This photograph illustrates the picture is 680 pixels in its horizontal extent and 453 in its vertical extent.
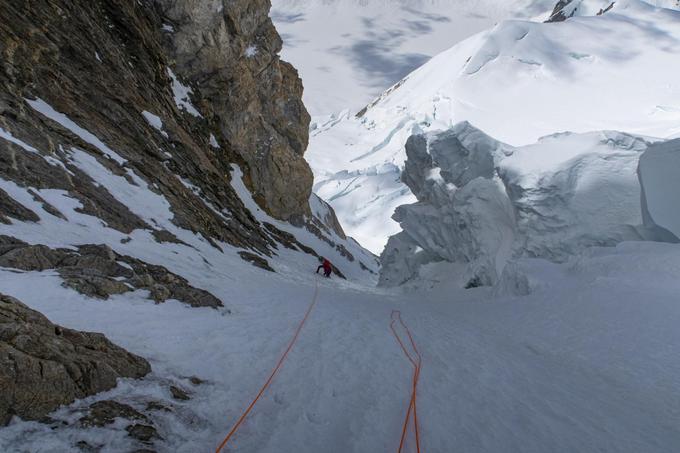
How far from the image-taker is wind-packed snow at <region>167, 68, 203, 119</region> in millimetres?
31728

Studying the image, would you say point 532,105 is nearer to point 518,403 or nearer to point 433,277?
point 433,277

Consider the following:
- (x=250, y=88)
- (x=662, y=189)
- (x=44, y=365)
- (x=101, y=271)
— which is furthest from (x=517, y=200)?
(x=250, y=88)

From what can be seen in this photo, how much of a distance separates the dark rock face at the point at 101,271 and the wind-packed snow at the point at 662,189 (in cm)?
1259

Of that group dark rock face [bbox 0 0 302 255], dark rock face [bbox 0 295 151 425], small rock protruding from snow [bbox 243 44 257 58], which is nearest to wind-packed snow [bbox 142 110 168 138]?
dark rock face [bbox 0 0 302 255]

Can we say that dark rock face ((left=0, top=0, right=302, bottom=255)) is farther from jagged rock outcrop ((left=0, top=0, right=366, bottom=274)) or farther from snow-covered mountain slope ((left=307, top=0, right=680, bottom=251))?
snow-covered mountain slope ((left=307, top=0, right=680, bottom=251))

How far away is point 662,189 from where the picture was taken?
42.6 feet

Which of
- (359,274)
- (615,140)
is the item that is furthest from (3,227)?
(359,274)

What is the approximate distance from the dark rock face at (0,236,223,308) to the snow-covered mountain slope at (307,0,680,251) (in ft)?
242

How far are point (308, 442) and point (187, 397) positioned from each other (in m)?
1.45

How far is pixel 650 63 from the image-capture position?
93250mm

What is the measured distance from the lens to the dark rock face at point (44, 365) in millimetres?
3422

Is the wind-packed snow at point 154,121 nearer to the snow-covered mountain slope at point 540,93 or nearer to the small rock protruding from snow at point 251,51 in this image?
the small rock protruding from snow at point 251,51

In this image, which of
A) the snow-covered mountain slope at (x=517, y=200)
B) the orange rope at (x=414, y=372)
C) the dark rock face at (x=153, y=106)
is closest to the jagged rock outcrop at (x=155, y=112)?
the dark rock face at (x=153, y=106)

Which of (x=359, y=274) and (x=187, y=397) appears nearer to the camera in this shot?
(x=187, y=397)
